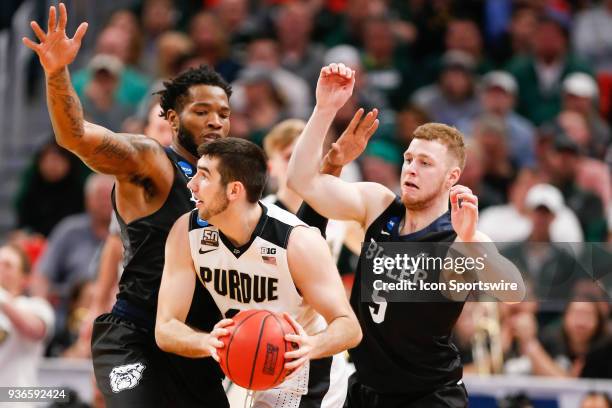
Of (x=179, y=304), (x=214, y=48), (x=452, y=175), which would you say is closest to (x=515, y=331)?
(x=452, y=175)

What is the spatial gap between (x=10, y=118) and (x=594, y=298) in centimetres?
678

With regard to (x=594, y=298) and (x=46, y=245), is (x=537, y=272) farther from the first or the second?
(x=46, y=245)

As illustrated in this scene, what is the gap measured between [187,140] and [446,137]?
1382mm

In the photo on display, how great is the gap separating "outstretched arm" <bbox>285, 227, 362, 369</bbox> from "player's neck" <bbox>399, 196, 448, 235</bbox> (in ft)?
2.23

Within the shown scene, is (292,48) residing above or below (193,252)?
above

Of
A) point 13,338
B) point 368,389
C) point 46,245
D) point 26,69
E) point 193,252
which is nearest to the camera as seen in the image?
point 193,252

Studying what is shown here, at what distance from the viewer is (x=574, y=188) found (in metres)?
10.7

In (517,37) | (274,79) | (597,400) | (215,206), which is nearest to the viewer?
(215,206)

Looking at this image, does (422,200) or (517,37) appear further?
(517,37)

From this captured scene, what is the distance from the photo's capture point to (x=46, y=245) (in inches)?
443

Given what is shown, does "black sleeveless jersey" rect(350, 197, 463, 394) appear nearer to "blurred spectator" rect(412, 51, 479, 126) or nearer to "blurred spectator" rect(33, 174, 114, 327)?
"blurred spectator" rect(33, 174, 114, 327)

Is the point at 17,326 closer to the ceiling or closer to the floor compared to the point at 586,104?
closer to the floor

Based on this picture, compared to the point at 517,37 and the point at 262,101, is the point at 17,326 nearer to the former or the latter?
the point at 262,101

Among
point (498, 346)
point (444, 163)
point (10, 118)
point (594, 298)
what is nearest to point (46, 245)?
point (10, 118)
